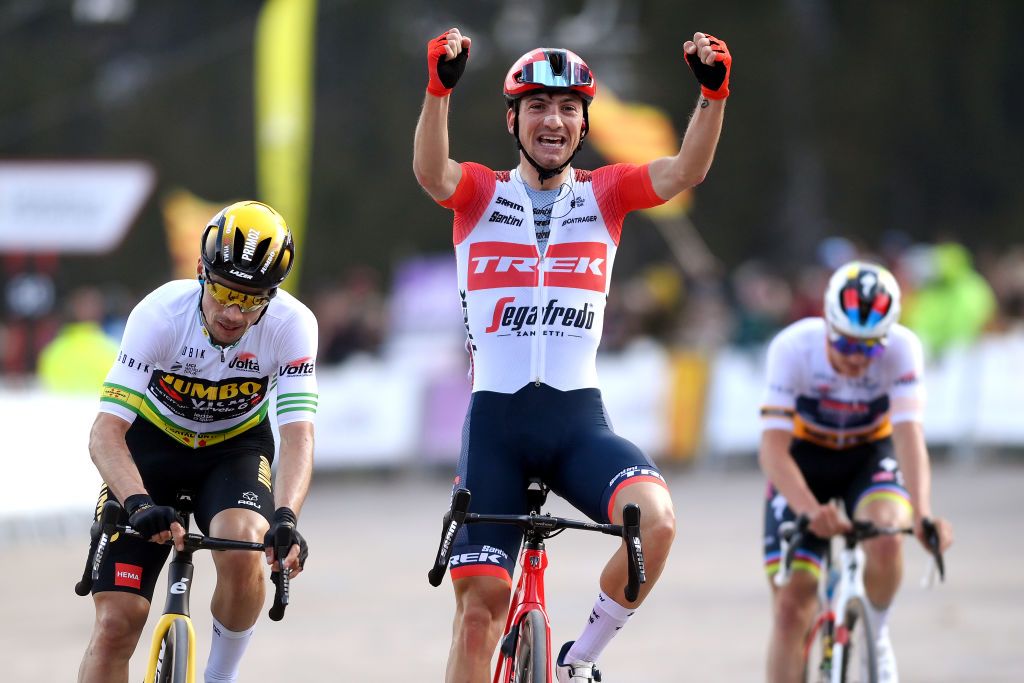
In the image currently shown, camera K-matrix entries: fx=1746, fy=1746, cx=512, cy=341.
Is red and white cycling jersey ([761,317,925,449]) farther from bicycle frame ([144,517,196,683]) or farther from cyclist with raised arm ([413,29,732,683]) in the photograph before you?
bicycle frame ([144,517,196,683])

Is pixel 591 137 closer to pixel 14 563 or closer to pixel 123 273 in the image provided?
pixel 14 563

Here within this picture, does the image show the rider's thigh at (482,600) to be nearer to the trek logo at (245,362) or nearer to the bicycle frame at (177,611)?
the bicycle frame at (177,611)

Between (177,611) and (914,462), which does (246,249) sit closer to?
(177,611)

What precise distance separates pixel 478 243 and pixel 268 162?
51.7 feet

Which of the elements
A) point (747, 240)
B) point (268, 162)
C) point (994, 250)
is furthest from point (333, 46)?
point (268, 162)

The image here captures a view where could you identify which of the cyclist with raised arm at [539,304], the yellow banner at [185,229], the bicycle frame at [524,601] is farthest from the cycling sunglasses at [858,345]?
the yellow banner at [185,229]

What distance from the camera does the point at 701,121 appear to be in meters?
6.04

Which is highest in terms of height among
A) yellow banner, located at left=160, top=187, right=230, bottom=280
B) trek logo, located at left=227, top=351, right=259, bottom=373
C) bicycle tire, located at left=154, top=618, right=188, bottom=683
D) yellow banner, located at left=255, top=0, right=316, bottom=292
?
yellow banner, located at left=255, top=0, right=316, bottom=292

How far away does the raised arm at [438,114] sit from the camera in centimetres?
580

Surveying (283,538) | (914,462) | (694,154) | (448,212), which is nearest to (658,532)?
(283,538)

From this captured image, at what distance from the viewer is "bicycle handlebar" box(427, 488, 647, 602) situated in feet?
18.0

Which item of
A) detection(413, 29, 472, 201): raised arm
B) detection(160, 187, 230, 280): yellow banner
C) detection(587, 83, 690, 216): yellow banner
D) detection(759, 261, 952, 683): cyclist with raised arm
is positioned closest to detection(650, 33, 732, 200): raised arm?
detection(413, 29, 472, 201): raised arm

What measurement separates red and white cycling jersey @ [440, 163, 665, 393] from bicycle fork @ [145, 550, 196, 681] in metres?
1.20

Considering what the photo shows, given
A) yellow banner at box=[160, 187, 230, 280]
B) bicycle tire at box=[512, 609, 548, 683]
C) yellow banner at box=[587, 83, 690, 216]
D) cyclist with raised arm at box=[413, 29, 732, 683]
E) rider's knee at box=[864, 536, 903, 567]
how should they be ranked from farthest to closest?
yellow banner at box=[587, 83, 690, 216]
yellow banner at box=[160, 187, 230, 280]
rider's knee at box=[864, 536, 903, 567]
cyclist with raised arm at box=[413, 29, 732, 683]
bicycle tire at box=[512, 609, 548, 683]
